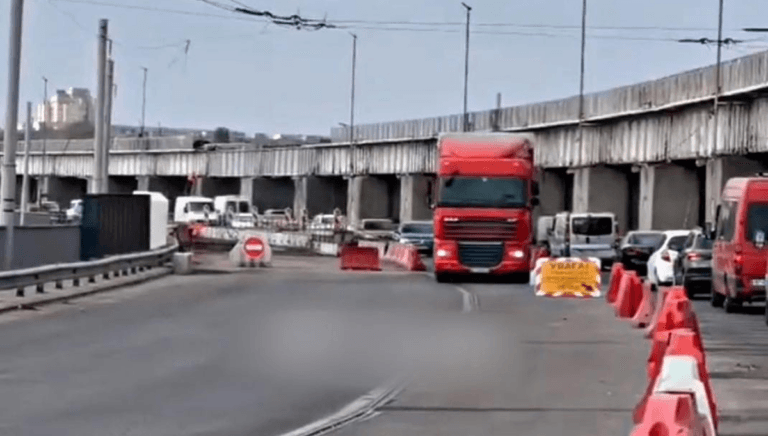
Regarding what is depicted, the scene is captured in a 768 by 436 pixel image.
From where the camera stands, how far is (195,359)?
21.8 meters

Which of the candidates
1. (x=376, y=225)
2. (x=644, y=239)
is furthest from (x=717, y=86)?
(x=376, y=225)

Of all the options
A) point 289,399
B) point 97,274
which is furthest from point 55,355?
point 97,274

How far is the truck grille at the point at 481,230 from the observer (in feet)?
149

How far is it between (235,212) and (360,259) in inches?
1758

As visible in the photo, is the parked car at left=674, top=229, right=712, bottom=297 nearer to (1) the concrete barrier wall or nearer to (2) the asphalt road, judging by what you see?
(2) the asphalt road

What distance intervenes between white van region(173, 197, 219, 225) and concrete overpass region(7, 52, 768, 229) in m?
8.76

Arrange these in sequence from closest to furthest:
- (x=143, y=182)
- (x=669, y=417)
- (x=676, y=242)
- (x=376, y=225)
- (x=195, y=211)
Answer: (x=669, y=417) < (x=676, y=242) < (x=376, y=225) < (x=195, y=211) < (x=143, y=182)

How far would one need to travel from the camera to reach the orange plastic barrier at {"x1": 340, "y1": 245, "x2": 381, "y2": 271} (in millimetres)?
58719

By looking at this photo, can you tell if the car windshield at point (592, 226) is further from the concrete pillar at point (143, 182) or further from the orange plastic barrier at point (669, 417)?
the concrete pillar at point (143, 182)

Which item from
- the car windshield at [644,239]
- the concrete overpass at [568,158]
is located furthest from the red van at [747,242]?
the concrete overpass at [568,158]

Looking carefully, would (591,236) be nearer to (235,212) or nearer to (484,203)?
(484,203)

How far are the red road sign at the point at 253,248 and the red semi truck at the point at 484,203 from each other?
1403 centimetres

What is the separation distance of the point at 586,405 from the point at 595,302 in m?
20.6

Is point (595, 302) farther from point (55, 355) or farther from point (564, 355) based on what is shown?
point (55, 355)
